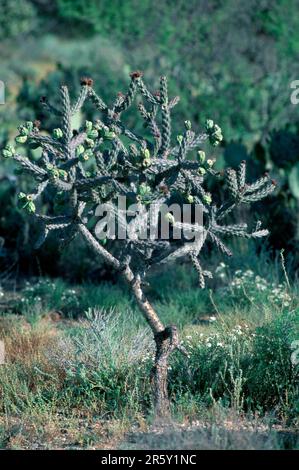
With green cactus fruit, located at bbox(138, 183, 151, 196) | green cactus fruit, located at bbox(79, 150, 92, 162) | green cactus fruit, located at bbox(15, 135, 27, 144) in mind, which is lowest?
green cactus fruit, located at bbox(138, 183, 151, 196)

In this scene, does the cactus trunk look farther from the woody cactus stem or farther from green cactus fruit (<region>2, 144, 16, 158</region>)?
green cactus fruit (<region>2, 144, 16, 158</region>)

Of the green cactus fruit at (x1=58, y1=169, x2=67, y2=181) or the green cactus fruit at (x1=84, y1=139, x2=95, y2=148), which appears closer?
the green cactus fruit at (x1=58, y1=169, x2=67, y2=181)

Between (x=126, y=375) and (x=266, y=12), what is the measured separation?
8.27 metres

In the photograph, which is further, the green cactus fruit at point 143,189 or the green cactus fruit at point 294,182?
the green cactus fruit at point 294,182

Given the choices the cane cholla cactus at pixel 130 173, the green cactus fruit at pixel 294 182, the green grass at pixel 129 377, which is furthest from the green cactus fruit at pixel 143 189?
the green cactus fruit at pixel 294 182

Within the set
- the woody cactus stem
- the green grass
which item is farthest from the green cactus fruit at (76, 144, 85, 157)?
the green grass

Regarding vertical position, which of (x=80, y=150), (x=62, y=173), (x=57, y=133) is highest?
(x=57, y=133)

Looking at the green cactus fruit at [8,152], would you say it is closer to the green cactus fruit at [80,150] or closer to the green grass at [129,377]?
the green cactus fruit at [80,150]

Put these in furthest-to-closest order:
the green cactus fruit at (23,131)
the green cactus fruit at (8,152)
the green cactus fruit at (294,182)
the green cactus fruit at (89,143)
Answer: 1. the green cactus fruit at (294,182)
2. the green cactus fruit at (89,143)
3. the green cactus fruit at (23,131)
4. the green cactus fruit at (8,152)

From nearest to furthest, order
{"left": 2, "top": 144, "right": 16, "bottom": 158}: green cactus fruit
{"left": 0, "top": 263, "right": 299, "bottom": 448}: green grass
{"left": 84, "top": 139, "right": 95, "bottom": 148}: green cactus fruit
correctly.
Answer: {"left": 2, "top": 144, "right": 16, "bottom": 158}: green cactus fruit
{"left": 84, "top": 139, "right": 95, "bottom": 148}: green cactus fruit
{"left": 0, "top": 263, "right": 299, "bottom": 448}: green grass

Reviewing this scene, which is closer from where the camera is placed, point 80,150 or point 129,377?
point 80,150

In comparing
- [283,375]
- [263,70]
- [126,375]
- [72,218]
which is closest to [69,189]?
[72,218]

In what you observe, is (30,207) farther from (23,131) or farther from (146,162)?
(146,162)

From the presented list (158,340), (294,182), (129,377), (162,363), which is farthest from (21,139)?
(294,182)
